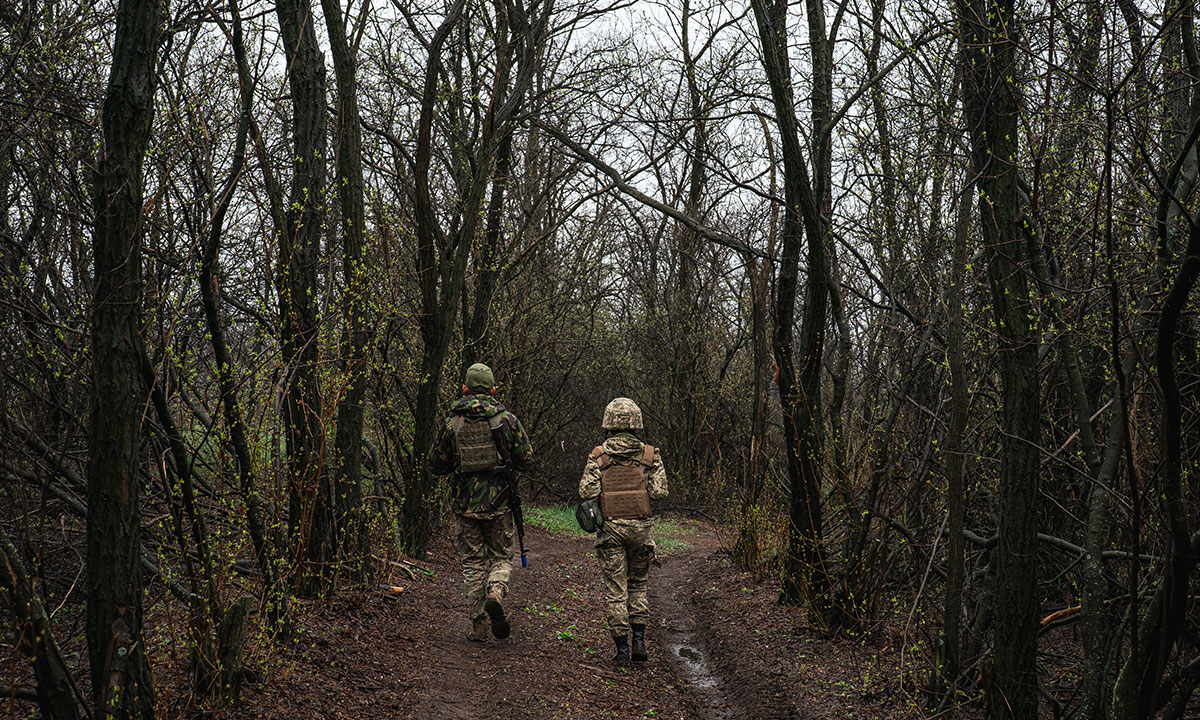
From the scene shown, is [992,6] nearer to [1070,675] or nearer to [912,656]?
[1070,675]

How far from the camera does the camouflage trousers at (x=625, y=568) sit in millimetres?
7438

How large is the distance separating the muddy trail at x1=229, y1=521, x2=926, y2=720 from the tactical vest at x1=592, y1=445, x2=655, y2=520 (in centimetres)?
127

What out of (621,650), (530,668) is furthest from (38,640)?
(621,650)

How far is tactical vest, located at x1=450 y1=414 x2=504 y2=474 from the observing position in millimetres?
7531

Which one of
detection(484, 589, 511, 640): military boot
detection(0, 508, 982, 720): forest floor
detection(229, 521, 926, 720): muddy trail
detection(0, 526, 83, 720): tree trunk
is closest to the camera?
detection(0, 526, 83, 720): tree trunk

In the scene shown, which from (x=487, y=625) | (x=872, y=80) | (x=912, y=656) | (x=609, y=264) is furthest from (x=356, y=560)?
(x=609, y=264)

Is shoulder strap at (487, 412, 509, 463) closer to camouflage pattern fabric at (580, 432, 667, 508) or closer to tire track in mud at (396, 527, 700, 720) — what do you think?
camouflage pattern fabric at (580, 432, 667, 508)

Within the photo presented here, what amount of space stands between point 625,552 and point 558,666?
1169 millimetres

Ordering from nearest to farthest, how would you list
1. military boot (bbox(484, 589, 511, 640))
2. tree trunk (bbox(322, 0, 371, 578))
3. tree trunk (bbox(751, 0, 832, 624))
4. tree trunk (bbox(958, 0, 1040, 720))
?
tree trunk (bbox(958, 0, 1040, 720)) < military boot (bbox(484, 589, 511, 640)) < tree trunk (bbox(322, 0, 371, 578)) < tree trunk (bbox(751, 0, 832, 624))

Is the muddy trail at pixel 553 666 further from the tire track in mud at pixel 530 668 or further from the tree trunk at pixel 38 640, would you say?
the tree trunk at pixel 38 640

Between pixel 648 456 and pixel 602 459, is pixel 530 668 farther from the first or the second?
pixel 648 456

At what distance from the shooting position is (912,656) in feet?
21.3

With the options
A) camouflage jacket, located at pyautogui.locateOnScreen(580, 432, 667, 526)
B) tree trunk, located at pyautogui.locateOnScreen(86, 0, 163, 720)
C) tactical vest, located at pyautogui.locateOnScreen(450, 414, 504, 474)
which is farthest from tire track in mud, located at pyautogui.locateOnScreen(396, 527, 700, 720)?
tree trunk, located at pyautogui.locateOnScreen(86, 0, 163, 720)

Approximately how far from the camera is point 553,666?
22.5 feet
